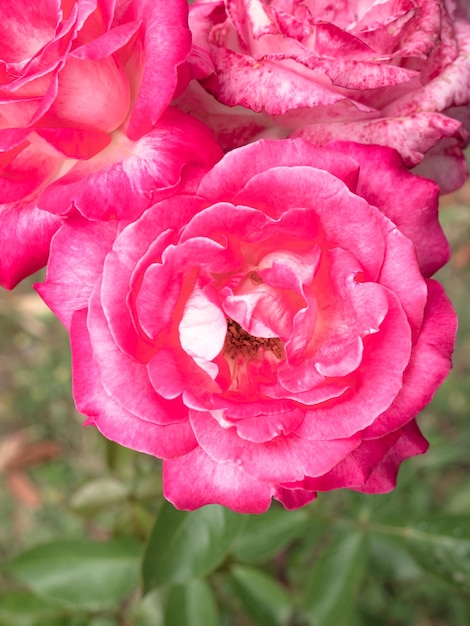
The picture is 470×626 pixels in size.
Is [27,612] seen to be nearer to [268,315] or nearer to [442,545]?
[442,545]

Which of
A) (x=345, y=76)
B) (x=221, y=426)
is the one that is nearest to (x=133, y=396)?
(x=221, y=426)

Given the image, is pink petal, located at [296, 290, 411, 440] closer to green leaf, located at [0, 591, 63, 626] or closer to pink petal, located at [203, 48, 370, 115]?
pink petal, located at [203, 48, 370, 115]

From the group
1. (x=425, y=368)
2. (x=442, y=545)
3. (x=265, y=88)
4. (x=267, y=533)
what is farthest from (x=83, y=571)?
(x=265, y=88)

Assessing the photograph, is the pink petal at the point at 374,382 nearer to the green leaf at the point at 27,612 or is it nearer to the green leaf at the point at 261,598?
the green leaf at the point at 261,598

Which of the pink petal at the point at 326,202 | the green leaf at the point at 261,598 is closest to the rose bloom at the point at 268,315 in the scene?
the pink petal at the point at 326,202

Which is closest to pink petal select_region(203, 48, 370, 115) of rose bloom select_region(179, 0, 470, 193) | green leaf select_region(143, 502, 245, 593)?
rose bloom select_region(179, 0, 470, 193)
